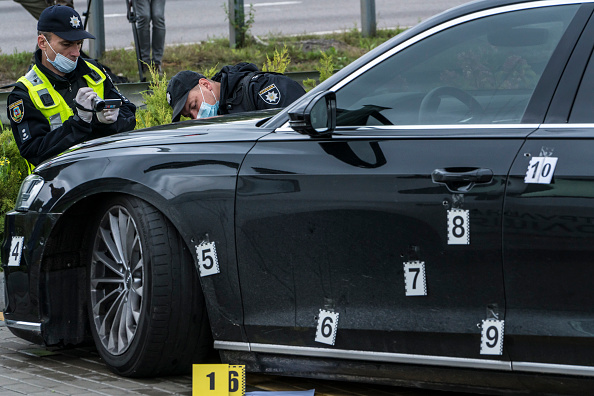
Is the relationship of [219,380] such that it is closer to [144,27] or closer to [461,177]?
[461,177]

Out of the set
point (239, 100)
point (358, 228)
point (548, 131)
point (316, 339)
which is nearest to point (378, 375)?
point (316, 339)

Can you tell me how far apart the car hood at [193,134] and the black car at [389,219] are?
0.04 ft

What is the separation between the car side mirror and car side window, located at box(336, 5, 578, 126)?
0.30 ft

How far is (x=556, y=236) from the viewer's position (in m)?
3.27

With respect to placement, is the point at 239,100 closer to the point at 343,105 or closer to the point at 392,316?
the point at 343,105

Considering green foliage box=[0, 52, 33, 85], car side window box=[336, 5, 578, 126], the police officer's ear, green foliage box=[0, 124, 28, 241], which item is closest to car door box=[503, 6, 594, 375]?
car side window box=[336, 5, 578, 126]

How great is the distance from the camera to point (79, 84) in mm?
6086

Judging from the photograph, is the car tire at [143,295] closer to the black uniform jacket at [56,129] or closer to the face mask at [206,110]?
the black uniform jacket at [56,129]

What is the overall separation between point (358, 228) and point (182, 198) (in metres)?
0.82

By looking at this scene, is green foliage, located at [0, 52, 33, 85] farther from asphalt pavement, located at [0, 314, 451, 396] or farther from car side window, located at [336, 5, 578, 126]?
car side window, located at [336, 5, 578, 126]

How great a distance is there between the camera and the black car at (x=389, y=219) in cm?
334

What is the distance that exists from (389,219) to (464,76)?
0.58 metres

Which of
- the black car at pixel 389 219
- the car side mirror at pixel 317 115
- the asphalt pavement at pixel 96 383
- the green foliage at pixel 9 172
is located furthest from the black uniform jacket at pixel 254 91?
the car side mirror at pixel 317 115

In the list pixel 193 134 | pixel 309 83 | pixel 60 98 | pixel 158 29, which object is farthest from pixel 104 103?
pixel 158 29
